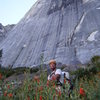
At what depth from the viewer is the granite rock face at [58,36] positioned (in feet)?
90.8

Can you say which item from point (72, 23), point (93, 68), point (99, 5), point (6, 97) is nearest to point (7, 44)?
point (72, 23)

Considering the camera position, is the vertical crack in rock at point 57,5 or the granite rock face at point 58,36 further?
the vertical crack in rock at point 57,5

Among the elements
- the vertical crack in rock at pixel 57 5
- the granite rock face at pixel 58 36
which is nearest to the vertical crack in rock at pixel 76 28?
the granite rock face at pixel 58 36

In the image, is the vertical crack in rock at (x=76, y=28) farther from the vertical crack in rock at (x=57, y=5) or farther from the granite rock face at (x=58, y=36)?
the vertical crack in rock at (x=57, y=5)

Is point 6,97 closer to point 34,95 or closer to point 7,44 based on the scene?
point 34,95

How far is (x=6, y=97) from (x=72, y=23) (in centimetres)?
2845

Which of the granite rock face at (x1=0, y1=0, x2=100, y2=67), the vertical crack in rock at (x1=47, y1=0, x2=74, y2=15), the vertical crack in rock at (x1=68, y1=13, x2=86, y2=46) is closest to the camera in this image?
the granite rock face at (x1=0, y1=0, x2=100, y2=67)

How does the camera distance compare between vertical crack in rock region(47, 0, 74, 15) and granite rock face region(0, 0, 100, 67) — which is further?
vertical crack in rock region(47, 0, 74, 15)

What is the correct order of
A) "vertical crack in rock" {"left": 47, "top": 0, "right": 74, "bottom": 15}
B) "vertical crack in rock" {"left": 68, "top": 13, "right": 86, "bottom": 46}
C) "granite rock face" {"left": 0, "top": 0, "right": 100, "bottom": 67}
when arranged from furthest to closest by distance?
"vertical crack in rock" {"left": 47, "top": 0, "right": 74, "bottom": 15}
"vertical crack in rock" {"left": 68, "top": 13, "right": 86, "bottom": 46}
"granite rock face" {"left": 0, "top": 0, "right": 100, "bottom": 67}

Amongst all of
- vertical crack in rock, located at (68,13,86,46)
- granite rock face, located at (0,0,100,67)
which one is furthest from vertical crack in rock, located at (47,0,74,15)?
vertical crack in rock, located at (68,13,86,46)

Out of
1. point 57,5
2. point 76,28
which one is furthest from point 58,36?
point 57,5

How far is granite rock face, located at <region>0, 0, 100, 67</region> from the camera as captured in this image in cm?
2769

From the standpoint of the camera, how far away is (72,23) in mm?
32406

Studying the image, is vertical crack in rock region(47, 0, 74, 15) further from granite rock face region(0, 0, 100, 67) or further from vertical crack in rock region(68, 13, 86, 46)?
vertical crack in rock region(68, 13, 86, 46)
